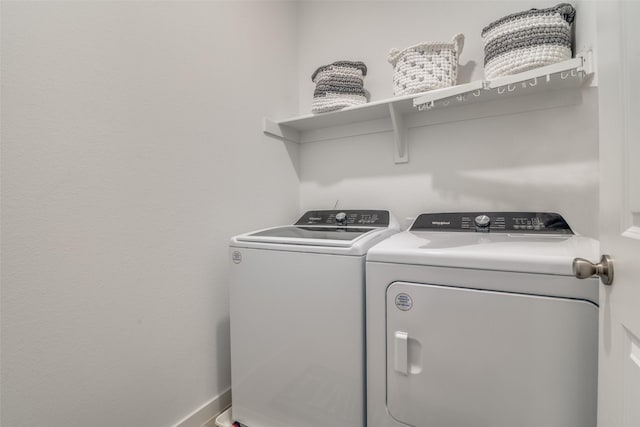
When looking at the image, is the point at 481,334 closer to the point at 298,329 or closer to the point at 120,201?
the point at 298,329

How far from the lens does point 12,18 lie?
84 centimetres

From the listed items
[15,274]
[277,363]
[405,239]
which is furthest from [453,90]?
[15,274]

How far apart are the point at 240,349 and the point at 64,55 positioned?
1289 millimetres

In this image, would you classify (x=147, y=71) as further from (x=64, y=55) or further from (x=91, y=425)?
(x=91, y=425)

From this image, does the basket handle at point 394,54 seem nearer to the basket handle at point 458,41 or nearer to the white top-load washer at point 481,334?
the basket handle at point 458,41

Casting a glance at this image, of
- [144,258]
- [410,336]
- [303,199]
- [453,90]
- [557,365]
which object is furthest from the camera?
[303,199]

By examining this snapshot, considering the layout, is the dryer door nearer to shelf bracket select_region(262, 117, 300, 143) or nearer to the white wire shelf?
the white wire shelf

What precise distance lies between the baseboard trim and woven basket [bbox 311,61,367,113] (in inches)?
63.7

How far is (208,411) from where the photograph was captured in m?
1.38

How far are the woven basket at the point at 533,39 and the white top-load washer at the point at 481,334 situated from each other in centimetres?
71

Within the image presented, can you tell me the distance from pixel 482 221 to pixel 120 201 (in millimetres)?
1508

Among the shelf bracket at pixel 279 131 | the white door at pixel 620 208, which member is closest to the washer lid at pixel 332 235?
the shelf bracket at pixel 279 131

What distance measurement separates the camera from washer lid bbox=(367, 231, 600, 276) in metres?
0.79

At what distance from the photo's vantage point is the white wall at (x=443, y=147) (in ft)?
4.32
